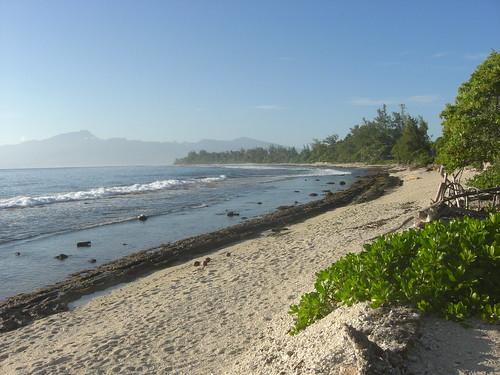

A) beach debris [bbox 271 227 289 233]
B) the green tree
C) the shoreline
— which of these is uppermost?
the green tree

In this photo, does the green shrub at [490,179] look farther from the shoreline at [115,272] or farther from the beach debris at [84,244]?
the beach debris at [84,244]

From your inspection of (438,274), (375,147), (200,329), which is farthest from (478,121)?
(375,147)

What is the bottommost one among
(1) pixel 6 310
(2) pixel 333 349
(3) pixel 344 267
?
(1) pixel 6 310

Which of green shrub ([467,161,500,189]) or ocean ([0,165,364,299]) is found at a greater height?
green shrub ([467,161,500,189])

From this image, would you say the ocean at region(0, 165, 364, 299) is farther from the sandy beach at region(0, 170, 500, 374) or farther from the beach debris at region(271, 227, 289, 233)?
the sandy beach at region(0, 170, 500, 374)

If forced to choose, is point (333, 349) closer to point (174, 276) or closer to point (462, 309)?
point (462, 309)

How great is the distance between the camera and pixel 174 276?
11359mm

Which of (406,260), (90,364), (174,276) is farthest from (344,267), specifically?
(174,276)

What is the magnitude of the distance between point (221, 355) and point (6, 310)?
588 centimetres

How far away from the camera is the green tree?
30.0ft

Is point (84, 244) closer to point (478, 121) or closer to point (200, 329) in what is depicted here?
point (200, 329)

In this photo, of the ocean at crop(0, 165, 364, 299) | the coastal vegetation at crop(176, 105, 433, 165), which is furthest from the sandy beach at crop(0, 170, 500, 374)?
the coastal vegetation at crop(176, 105, 433, 165)

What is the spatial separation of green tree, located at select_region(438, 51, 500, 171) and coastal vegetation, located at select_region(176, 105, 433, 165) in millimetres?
45438

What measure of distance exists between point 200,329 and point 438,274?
13.9 feet
